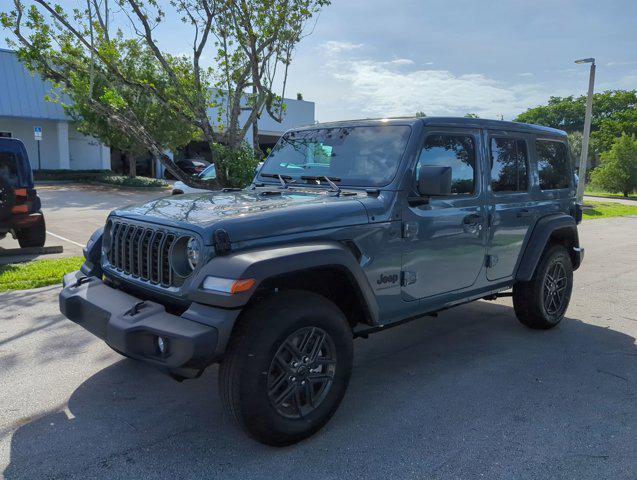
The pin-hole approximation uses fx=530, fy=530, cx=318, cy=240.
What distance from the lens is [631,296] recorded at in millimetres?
6887

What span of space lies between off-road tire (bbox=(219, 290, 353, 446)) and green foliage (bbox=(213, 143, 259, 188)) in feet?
20.1

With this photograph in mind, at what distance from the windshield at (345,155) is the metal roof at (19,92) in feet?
84.3

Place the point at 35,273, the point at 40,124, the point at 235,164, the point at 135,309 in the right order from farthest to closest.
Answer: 1. the point at 40,124
2. the point at 235,164
3. the point at 35,273
4. the point at 135,309

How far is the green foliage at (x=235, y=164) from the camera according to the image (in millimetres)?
8969

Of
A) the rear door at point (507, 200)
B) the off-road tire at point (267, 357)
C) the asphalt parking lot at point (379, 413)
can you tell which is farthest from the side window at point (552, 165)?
the off-road tire at point (267, 357)

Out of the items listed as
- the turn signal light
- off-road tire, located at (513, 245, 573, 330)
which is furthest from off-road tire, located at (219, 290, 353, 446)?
off-road tire, located at (513, 245, 573, 330)

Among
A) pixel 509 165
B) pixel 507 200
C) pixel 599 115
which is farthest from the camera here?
pixel 599 115

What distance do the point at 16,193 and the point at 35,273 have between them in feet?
6.44

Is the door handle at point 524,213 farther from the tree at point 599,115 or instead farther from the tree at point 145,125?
the tree at point 599,115

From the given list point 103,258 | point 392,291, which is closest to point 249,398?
point 392,291

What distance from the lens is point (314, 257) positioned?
2.99 m

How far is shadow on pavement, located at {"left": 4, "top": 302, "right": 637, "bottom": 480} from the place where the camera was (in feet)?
9.44

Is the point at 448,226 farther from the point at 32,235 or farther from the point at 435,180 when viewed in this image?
the point at 32,235

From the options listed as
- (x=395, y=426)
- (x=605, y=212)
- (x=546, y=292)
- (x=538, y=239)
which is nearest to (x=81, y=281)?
(x=395, y=426)
